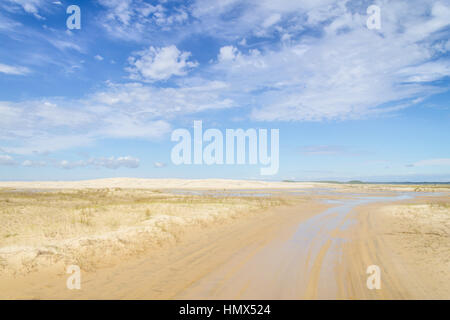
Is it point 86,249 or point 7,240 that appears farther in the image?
point 7,240

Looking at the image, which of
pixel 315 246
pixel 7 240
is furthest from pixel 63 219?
pixel 315 246

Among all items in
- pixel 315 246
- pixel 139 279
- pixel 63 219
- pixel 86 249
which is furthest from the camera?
pixel 63 219

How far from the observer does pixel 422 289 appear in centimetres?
666

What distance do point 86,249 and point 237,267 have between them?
525 cm

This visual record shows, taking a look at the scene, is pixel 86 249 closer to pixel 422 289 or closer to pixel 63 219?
pixel 63 219
